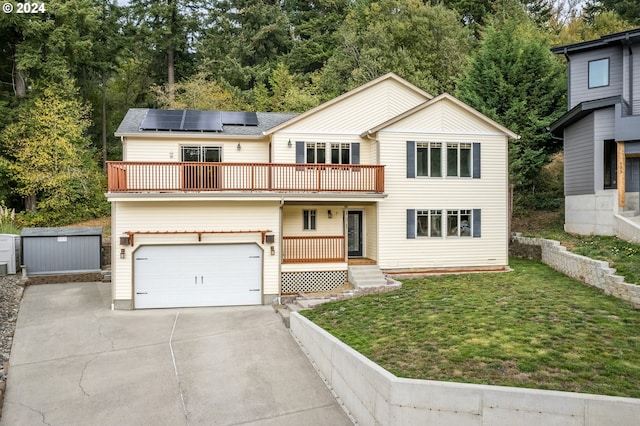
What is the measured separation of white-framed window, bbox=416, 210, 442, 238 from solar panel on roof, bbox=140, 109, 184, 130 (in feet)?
32.1

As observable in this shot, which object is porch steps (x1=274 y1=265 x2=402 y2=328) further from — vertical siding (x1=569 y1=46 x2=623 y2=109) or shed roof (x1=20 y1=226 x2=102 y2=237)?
vertical siding (x1=569 y1=46 x2=623 y2=109)

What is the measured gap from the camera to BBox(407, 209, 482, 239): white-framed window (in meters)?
16.6

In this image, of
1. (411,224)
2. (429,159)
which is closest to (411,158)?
(429,159)

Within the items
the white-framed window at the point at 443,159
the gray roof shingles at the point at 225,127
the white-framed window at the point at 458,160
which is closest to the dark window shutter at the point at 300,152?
the gray roof shingles at the point at 225,127

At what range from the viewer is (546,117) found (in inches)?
884

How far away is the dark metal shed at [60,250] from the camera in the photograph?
59.8 ft

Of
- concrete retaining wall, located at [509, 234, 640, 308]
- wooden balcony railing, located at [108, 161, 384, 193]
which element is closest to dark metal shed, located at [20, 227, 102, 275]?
wooden balcony railing, located at [108, 161, 384, 193]

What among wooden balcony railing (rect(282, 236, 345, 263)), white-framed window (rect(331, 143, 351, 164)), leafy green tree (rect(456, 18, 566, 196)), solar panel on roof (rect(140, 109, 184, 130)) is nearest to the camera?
wooden balcony railing (rect(282, 236, 345, 263))

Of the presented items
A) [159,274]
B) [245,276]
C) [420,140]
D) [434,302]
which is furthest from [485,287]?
[159,274]

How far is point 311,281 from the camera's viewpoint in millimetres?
15719

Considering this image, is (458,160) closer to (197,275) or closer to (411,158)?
(411,158)

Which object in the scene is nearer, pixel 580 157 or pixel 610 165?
pixel 610 165

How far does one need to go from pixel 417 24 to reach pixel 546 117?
14487mm

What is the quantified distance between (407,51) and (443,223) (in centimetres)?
1957
